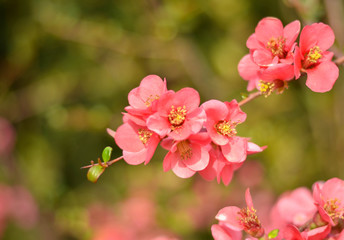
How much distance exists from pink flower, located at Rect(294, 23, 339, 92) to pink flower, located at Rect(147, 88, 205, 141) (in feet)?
0.66

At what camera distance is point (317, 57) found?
79 cm

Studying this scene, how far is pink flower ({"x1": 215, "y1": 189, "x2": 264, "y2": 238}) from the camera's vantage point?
788mm

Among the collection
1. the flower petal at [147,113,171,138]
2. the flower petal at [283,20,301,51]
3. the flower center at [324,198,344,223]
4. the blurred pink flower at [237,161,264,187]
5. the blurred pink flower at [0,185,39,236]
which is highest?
the flower petal at [283,20,301,51]

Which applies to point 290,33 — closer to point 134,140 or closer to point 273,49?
point 273,49

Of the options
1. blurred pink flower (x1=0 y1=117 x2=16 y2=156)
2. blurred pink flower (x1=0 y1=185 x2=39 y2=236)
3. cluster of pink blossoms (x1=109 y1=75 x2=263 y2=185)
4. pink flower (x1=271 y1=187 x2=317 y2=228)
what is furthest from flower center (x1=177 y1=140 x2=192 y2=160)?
blurred pink flower (x1=0 y1=117 x2=16 y2=156)

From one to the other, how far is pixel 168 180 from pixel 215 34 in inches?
33.6

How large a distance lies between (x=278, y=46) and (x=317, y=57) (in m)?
0.07

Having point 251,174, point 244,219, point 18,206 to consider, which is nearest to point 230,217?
point 244,219

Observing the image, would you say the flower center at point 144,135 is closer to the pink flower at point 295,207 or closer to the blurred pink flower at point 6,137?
the pink flower at point 295,207

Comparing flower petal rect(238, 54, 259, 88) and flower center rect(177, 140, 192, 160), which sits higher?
flower petal rect(238, 54, 259, 88)

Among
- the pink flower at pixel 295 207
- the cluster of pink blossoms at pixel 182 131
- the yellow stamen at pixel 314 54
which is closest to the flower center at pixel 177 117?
the cluster of pink blossoms at pixel 182 131

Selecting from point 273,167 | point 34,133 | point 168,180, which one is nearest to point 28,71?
Result: point 34,133

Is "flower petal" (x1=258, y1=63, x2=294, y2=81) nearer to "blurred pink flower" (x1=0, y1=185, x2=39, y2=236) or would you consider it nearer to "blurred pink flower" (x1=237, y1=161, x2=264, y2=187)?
"blurred pink flower" (x1=237, y1=161, x2=264, y2=187)

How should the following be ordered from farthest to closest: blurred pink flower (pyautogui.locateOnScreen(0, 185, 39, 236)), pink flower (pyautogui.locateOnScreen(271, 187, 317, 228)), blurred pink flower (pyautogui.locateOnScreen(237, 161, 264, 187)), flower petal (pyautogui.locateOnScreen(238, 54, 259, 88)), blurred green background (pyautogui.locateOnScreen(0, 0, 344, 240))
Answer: blurred pink flower (pyautogui.locateOnScreen(0, 185, 39, 236)) < blurred pink flower (pyautogui.locateOnScreen(237, 161, 264, 187)) < blurred green background (pyautogui.locateOnScreen(0, 0, 344, 240)) < pink flower (pyautogui.locateOnScreen(271, 187, 317, 228)) < flower petal (pyautogui.locateOnScreen(238, 54, 259, 88))
